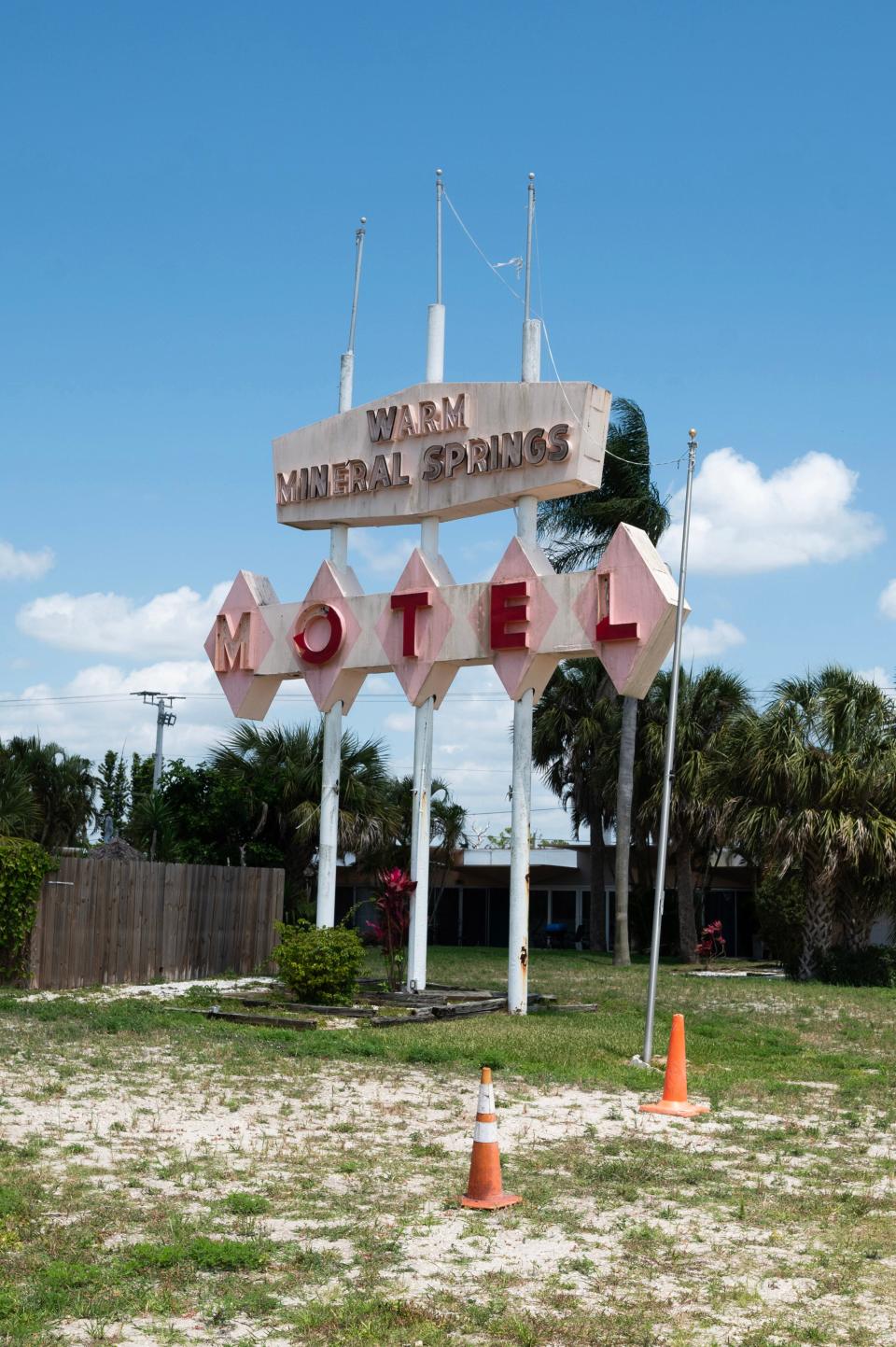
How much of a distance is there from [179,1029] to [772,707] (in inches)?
674

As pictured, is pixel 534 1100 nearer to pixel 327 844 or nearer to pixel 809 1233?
pixel 809 1233

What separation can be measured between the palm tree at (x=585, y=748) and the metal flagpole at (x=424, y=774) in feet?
60.0

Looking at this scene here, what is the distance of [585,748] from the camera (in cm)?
3997

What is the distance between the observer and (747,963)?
3784 cm

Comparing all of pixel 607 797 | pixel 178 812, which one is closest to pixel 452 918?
pixel 607 797

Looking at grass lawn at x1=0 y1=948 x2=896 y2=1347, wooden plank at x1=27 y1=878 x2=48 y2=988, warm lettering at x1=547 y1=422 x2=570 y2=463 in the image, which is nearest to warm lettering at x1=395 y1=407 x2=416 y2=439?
warm lettering at x1=547 y1=422 x2=570 y2=463

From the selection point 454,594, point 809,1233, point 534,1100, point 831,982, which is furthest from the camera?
point 831,982

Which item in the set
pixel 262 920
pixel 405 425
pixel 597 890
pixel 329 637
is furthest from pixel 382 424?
pixel 597 890

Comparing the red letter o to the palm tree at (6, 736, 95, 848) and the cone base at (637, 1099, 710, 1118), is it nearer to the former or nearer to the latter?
the cone base at (637, 1099, 710, 1118)

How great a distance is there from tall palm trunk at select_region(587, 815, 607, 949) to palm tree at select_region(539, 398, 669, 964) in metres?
6.10

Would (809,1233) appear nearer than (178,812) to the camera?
Yes

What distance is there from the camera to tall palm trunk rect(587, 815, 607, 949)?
40500 mm

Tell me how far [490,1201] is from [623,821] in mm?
25293

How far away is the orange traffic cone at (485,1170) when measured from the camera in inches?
319
